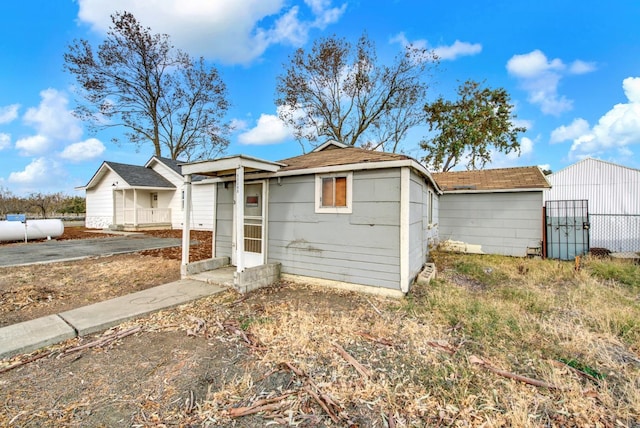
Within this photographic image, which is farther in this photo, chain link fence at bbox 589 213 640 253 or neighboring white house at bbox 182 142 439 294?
chain link fence at bbox 589 213 640 253

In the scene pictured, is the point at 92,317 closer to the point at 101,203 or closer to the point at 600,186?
the point at 101,203

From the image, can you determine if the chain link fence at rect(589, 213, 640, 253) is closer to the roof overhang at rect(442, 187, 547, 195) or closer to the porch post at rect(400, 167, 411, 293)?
the roof overhang at rect(442, 187, 547, 195)

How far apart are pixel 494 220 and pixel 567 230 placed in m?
1.94

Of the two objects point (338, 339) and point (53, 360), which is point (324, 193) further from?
point (53, 360)

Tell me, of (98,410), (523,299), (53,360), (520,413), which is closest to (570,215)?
(523,299)

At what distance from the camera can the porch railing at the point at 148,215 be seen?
16239 mm

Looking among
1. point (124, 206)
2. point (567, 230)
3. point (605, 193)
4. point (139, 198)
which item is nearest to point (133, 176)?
point (139, 198)

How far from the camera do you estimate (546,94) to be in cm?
1258

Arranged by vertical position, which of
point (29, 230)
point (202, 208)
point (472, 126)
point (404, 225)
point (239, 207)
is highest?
point (472, 126)

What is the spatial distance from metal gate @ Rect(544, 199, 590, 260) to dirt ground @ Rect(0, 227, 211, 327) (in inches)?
426

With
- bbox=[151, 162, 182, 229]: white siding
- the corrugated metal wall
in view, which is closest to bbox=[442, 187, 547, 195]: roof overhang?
the corrugated metal wall

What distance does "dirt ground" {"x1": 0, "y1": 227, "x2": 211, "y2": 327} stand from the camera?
14.1 feet

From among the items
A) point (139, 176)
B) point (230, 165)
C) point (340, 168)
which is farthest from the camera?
point (139, 176)

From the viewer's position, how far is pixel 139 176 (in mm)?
16828
